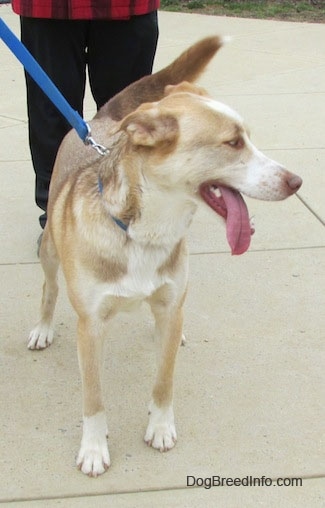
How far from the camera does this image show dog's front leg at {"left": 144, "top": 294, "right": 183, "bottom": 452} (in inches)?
116

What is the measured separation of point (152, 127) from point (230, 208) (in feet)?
1.29

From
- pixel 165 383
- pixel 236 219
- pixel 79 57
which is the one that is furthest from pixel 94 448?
pixel 79 57

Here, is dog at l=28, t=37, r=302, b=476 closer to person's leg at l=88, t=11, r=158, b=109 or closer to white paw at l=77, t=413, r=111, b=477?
white paw at l=77, t=413, r=111, b=477

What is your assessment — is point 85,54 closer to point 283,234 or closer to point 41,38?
point 41,38

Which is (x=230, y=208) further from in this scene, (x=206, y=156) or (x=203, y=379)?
(x=203, y=379)

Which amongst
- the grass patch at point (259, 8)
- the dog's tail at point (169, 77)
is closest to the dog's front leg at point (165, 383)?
the dog's tail at point (169, 77)

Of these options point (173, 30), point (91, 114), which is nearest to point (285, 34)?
point (173, 30)

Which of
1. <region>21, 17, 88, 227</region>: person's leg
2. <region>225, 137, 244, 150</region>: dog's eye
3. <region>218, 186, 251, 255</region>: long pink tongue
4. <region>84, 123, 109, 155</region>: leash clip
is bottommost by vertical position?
<region>21, 17, 88, 227</region>: person's leg

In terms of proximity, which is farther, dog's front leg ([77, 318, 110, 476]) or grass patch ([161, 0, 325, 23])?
grass patch ([161, 0, 325, 23])

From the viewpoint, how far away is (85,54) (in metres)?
4.23

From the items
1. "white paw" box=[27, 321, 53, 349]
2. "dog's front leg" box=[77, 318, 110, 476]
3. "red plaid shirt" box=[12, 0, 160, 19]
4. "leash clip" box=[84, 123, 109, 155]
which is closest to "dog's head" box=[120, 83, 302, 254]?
"leash clip" box=[84, 123, 109, 155]

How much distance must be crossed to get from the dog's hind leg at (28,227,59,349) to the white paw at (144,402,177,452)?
85cm

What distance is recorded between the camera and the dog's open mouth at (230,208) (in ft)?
8.32

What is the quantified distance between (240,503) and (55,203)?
1524 mm
